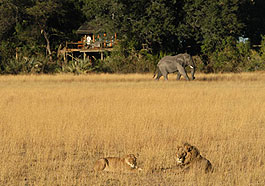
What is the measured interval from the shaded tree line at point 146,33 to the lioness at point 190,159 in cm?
3007

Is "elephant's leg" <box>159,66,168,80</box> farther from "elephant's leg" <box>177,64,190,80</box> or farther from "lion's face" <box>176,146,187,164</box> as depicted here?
"lion's face" <box>176,146,187,164</box>

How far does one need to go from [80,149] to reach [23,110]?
21.6ft

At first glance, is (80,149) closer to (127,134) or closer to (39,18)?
(127,134)

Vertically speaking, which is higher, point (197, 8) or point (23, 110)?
point (197, 8)

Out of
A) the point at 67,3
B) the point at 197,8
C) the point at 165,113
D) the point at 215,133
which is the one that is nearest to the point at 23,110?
the point at 165,113

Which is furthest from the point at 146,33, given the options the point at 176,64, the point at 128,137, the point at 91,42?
the point at 128,137

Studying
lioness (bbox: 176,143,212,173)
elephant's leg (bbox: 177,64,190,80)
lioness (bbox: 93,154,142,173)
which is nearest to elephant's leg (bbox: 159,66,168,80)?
elephant's leg (bbox: 177,64,190,80)

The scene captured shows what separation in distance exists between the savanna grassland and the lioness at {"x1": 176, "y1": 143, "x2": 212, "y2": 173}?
0.41ft

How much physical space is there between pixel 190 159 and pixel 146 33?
33807 millimetres

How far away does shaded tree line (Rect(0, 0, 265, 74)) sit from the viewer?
38.6 m

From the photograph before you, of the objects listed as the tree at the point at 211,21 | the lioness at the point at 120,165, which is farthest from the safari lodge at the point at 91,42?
the lioness at the point at 120,165

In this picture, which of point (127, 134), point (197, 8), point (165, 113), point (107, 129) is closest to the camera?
point (127, 134)

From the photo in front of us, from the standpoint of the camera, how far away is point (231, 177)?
6816 mm

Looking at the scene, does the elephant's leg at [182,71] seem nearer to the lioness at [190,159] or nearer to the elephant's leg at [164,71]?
the elephant's leg at [164,71]
